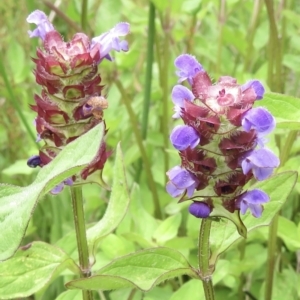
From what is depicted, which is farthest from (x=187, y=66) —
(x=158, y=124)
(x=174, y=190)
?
(x=158, y=124)

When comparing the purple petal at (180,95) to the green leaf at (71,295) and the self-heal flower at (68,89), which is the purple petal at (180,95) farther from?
the green leaf at (71,295)

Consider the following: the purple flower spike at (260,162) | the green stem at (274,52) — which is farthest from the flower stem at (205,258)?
the green stem at (274,52)

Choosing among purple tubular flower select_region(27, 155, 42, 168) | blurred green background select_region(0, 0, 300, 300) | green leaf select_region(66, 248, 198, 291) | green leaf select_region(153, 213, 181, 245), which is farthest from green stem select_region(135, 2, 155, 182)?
green leaf select_region(66, 248, 198, 291)

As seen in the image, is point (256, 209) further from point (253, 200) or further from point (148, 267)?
point (148, 267)

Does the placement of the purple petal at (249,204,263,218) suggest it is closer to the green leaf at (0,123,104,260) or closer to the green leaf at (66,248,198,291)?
the green leaf at (66,248,198,291)

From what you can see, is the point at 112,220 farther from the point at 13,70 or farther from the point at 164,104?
the point at 13,70

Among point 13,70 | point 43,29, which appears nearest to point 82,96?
point 43,29
